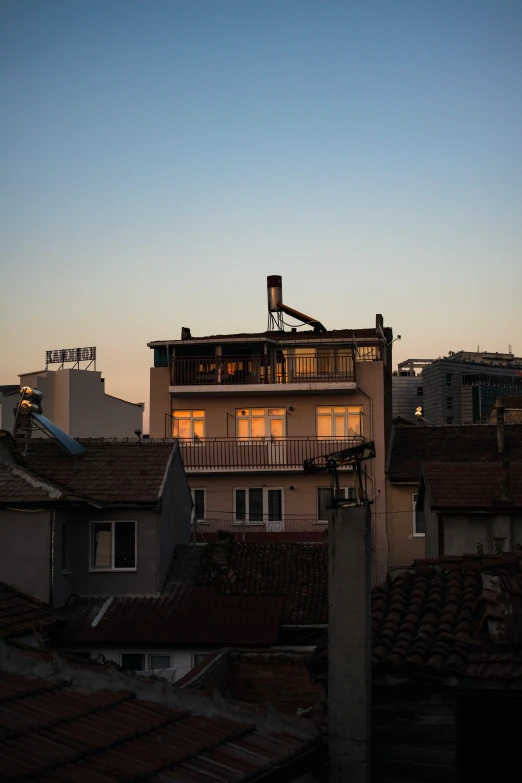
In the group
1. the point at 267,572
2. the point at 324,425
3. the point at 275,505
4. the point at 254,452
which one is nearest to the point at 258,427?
the point at 254,452

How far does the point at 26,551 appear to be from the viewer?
26641 millimetres

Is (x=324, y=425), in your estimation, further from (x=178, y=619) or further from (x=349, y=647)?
(x=349, y=647)

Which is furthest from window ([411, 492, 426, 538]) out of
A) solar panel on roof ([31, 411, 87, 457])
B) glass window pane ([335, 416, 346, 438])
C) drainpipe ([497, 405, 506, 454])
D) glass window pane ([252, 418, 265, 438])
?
solar panel on roof ([31, 411, 87, 457])

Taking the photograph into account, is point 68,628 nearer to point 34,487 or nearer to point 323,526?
point 34,487

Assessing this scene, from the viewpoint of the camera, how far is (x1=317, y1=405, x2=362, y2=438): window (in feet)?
144

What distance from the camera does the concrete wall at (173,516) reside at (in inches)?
1123

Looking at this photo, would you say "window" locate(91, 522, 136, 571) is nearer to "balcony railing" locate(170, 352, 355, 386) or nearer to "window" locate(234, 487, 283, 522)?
"window" locate(234, 487, 283, 522)

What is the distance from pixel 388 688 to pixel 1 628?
12990 mm

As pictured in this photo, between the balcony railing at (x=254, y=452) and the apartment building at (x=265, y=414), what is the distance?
0.04 m

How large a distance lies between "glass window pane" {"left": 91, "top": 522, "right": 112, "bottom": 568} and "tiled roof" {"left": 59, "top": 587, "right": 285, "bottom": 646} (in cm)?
108

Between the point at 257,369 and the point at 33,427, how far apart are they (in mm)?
15147

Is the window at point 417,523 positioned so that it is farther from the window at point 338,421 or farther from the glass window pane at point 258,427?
the glass window pane at point 258,427

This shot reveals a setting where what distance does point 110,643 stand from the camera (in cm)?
2580

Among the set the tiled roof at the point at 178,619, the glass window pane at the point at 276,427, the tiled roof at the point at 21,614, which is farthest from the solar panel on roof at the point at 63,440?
the glass window pane at the point at 276,427
